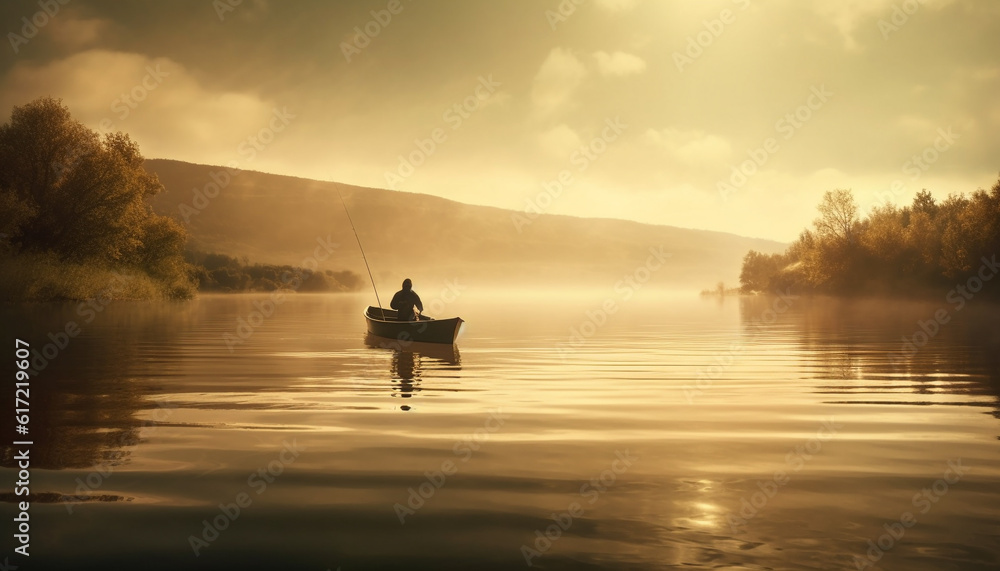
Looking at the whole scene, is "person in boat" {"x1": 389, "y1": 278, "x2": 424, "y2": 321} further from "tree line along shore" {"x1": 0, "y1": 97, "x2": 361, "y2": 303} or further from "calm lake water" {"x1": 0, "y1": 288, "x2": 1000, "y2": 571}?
"tree line along shore" {"x1": 0, "y1": 97, "x2": 361, "y2": 303}

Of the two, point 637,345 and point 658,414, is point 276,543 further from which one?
point 637,345

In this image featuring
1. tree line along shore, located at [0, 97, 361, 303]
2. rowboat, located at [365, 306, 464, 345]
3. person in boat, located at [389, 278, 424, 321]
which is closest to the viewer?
rowboat, located at [365, 306, 464, 345]

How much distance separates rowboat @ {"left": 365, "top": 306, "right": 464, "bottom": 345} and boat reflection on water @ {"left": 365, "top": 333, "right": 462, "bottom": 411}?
0.70 ft

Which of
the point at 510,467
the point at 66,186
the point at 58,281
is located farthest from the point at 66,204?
the point at 510,467

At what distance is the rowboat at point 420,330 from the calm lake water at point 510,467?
571 cm

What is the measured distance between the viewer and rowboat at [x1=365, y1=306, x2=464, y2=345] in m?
24.8

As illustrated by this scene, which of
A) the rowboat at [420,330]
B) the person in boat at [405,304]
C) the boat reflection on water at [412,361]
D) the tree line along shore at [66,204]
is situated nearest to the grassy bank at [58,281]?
the tree line along shore at [66,204]

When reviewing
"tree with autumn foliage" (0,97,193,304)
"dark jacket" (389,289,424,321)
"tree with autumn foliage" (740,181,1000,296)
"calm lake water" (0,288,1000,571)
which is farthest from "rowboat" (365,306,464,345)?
"tree with autumn foliage" (740,181,1000,296)

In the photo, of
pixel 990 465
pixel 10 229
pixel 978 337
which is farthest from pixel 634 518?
pixel 10 229

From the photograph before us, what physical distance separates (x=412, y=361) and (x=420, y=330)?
4.76m

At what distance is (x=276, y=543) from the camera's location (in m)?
6.04

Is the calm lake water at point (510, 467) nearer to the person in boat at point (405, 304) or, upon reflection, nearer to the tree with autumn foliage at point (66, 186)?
the person in boat at point (405, 304)

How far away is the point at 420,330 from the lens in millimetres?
25906

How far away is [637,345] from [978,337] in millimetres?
13928
